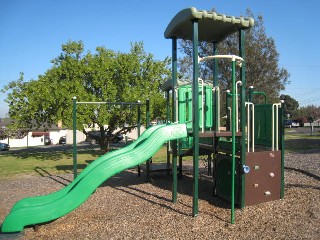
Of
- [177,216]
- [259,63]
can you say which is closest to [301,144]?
[259,63]

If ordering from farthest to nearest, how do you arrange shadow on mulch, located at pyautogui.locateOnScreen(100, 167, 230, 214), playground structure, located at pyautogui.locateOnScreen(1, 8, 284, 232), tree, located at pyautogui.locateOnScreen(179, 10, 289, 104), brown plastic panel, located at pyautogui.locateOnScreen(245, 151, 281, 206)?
tree, located at pyautogui.locateOnScreen(179, 10, 289, 104) → shadow on mulch, located at pyautogui.locateOnScreen(100, 167, 230, 214) → brown plastic panel, located at pyautogui.locateOnScreen(245, 151, 281, 206) → playground structure, located at pyautogui.locateOnScreen(1, 8, 284, 232)

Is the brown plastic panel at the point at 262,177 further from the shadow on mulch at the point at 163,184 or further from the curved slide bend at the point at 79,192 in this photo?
the curved slide bend at the point at 79,192

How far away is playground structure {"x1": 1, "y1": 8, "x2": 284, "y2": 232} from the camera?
485cm

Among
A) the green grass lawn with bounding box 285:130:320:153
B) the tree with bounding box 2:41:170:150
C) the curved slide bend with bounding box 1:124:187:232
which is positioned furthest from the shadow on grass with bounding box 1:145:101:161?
the curved slide bend with bounding box 1:124:187:232

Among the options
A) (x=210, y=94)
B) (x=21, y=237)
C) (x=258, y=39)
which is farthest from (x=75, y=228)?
(x=258, y=39)

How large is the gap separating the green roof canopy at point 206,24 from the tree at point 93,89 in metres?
8.69

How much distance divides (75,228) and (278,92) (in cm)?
2460

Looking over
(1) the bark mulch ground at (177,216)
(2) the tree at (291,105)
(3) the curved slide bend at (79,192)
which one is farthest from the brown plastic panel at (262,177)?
(2) the tree at (291,105)

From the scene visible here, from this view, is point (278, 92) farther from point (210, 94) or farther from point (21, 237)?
point (21, 237)

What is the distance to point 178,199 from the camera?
6.49 metres

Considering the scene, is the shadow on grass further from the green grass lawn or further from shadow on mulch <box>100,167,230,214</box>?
the green grass lawn

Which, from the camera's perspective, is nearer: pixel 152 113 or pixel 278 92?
pixel 152 113

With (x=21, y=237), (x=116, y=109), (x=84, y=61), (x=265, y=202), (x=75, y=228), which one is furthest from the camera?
(x=84, y=61)

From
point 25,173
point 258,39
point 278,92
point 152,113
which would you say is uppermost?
point 258,39
